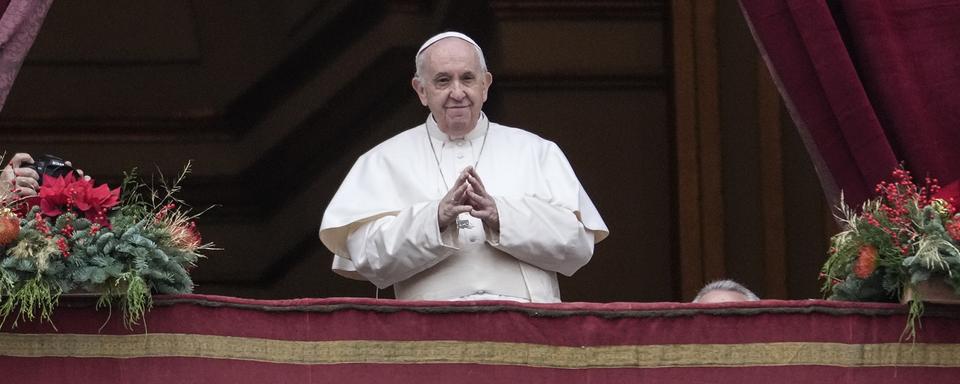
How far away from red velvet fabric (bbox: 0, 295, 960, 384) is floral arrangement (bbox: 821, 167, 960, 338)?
0.08 metres

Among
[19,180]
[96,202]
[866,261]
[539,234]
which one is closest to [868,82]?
[866,261]

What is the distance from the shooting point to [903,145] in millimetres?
5039

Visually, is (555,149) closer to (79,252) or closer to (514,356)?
(514,356)

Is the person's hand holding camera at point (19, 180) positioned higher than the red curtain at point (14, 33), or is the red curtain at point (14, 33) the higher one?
the red curtain at point (14, 33)

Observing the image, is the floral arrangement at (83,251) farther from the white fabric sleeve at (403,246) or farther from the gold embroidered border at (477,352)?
the white fabric sleeve at (403,246)

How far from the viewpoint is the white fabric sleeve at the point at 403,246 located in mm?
4840

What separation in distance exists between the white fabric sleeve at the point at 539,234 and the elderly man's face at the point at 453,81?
0.32m

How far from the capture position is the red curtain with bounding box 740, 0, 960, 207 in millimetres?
5020

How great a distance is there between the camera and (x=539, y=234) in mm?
4887

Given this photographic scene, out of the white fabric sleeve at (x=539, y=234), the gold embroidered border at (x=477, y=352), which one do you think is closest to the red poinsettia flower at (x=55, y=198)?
the gold embroidered border at (x=477, y=352)

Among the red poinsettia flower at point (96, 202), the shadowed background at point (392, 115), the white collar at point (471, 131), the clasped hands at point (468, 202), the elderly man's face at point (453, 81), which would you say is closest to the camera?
the red poinsettia flower at point (96, 202)

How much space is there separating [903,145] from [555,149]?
86 cm

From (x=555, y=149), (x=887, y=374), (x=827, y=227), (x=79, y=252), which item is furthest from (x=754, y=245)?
(x=79, y=252)

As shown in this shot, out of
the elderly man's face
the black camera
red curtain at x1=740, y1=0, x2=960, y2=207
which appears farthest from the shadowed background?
the black camera
